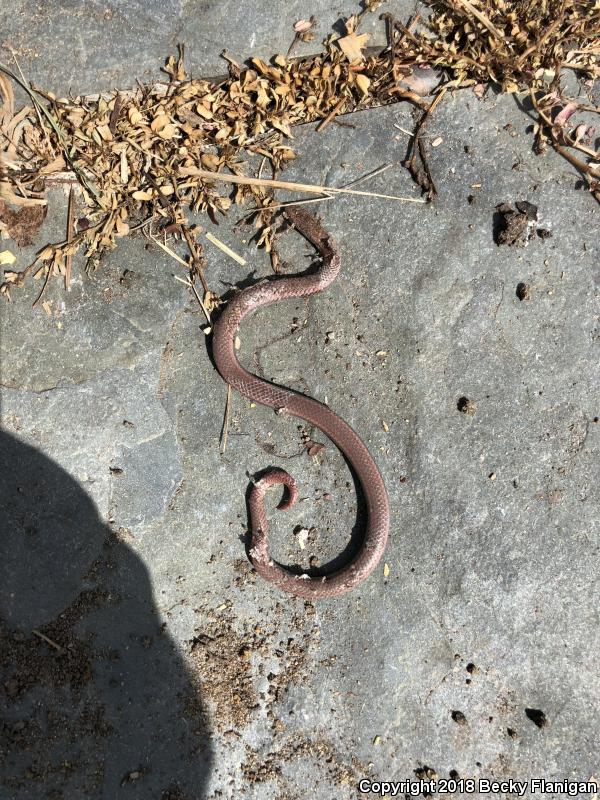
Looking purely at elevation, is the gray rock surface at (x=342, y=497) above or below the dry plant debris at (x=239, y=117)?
below

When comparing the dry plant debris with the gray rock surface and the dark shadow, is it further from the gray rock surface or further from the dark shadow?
the dark shadow

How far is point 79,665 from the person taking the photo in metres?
4.09

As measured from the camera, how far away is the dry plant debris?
4.04 metres

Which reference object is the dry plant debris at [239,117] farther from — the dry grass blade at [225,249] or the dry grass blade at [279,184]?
the dry grass blade at [225,249]

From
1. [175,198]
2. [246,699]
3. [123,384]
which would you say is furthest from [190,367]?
[246,699]

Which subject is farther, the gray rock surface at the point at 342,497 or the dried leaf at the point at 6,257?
the dried leaf at the point at 6,257

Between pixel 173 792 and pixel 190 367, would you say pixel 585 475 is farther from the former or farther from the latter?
pixel 173 792

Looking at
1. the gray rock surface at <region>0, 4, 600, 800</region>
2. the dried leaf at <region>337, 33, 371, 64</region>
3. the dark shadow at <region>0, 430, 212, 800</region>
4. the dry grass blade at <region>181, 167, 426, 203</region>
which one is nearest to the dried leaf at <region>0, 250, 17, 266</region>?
the gray rock surface at <region>0, 4, 600, 800</region>

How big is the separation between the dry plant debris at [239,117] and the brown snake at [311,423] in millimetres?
401

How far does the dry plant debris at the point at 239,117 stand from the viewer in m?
4.04

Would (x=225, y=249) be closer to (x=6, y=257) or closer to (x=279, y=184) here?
(x=279, y=184)

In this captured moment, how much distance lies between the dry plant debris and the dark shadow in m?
1.89

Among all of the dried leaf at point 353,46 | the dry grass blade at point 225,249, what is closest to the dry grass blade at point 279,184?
the dry grass blade at point 225,249

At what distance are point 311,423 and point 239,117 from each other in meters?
2.38
